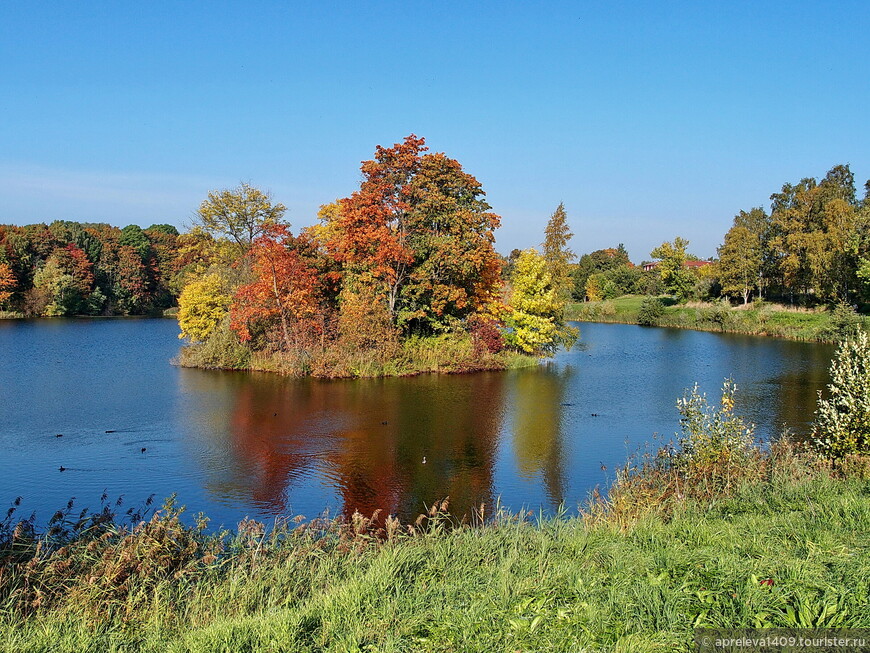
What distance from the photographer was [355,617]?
5555 mm

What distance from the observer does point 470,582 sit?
6293 mm

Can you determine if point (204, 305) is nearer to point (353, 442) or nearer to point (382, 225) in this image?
point (382, 225)

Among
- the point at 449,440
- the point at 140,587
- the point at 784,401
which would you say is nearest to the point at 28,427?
the point at 449,440

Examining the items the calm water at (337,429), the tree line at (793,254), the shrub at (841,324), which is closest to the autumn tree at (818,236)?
the tree line at (793,254)

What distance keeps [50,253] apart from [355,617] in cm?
7633

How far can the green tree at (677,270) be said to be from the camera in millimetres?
68750

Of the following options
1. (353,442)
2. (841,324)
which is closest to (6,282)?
(353,442)

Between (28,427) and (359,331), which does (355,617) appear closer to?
(28,427)

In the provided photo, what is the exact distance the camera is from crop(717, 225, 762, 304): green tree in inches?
2271

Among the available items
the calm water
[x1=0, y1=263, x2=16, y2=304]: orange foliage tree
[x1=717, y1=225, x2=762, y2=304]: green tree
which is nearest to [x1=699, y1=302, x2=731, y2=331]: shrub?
[x1=717, y1=225, x2=762, y2=304]: green tree

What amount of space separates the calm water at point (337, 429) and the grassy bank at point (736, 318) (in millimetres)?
13348

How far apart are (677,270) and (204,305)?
52.8 meters

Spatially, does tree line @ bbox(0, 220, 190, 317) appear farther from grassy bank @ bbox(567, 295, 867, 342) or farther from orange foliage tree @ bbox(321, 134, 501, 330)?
grassy bank @ bbox(567, 295, 867, 342)

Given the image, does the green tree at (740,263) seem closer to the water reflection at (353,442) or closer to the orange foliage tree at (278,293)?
the water reflection at (353,442)
